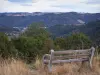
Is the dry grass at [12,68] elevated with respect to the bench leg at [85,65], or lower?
elevated

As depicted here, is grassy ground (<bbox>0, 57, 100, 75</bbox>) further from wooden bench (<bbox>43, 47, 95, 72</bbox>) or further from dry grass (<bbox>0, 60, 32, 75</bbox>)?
wooden bench (<bbox>43, 47, 95, 72</bbox>)

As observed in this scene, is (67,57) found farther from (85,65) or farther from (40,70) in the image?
(40,70)

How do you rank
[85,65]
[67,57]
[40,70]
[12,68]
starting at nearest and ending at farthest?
1. [12,68]
2. [40,70]
3. [67,57]
4. [85,65]

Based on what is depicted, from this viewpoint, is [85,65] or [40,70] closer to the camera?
[40,70]

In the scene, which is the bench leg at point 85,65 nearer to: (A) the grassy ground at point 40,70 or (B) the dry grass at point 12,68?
(A) the grassy ground at point 40,70

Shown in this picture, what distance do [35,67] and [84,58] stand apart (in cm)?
146

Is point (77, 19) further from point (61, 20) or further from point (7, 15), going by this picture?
point (7, 15)

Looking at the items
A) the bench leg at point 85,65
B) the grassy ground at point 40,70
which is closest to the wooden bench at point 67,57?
the bench leg at point 85,65

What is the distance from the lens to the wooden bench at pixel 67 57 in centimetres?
741

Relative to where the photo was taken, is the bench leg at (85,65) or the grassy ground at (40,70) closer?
the grassy ground at (40,70)

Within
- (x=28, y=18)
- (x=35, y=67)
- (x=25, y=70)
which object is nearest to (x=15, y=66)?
(x=25, y=70)

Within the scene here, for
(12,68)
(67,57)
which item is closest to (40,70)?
(67,57)

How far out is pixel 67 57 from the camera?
25.7 feet

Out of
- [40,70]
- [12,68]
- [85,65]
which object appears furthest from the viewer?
[85,65]
